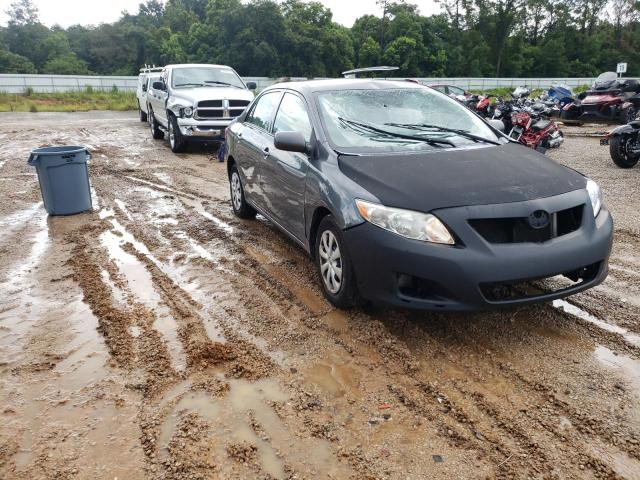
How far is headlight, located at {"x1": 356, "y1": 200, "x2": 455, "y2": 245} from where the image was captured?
3.31 meters

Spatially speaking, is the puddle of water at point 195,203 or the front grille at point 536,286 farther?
the puddle of water at point 195,203

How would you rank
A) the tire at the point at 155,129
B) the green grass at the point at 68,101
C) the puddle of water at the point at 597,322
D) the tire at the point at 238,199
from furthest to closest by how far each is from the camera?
the green grass at the point at 68,101, the tire at the point at 155,129, the tire at the point at 238,199, the puddle of water at the point at 597,322

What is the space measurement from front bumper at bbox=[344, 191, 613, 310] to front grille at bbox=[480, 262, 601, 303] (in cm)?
2

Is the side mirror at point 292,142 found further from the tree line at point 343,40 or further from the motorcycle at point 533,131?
the tree line at point 343,40

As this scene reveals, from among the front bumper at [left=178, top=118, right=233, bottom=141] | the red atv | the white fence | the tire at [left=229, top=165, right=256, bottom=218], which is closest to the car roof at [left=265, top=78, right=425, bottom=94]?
the tire at [left=229, top=165, right=256, bottom=218]

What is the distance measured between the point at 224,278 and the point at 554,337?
276 cm

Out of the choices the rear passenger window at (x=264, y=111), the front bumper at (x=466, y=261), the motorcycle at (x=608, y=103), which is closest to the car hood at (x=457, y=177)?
the front bumper at (x=466, y=261)

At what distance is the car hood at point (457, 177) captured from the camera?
3426 millimetres

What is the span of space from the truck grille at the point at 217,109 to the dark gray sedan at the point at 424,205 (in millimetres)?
7067

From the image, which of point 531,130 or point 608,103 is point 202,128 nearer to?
point 531,130

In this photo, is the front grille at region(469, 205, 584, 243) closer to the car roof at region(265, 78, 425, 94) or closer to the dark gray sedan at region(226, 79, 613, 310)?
the dark gray sedan at region(226, 79, 613, 310)

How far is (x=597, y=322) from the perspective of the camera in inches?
155

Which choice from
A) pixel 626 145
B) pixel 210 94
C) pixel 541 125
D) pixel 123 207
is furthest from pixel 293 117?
pixel 541 125

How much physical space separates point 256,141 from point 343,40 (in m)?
45.7
